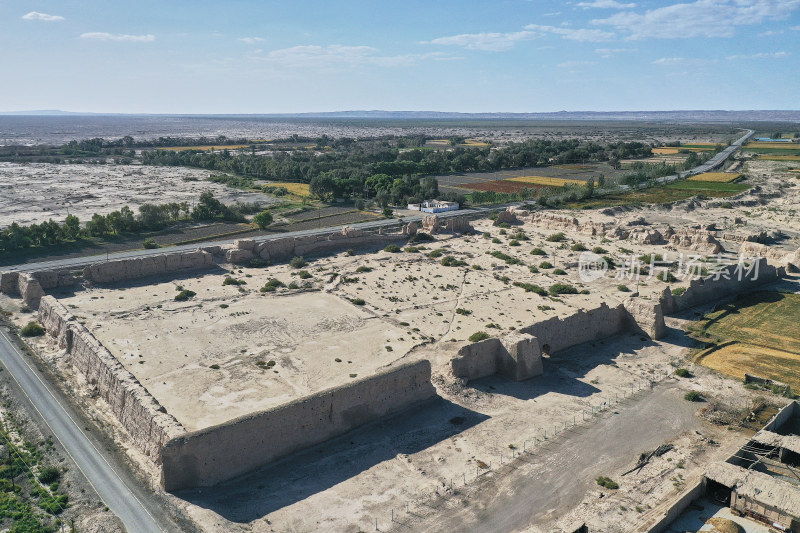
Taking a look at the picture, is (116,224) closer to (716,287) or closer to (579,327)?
(579,327)

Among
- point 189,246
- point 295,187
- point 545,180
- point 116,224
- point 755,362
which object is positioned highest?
point 545,180

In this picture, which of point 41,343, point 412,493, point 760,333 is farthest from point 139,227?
point 760,333

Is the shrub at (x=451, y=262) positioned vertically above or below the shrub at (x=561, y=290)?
above

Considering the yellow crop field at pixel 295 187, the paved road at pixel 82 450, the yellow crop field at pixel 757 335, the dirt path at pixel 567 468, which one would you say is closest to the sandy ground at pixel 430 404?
the dirt path at pixel 567 468

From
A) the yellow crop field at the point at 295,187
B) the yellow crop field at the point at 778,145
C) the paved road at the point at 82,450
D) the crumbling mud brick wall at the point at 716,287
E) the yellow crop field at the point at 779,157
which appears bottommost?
the paved road at the point at 82,450

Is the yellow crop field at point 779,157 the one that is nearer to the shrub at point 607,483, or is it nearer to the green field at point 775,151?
the green field at point 775,151

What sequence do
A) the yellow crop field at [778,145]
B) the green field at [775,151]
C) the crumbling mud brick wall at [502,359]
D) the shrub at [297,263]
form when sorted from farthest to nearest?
the yellow crop field at [778,145] < the green field at [775,151] < the shrub at [297,263] < the crumbling mud brick wall at [502,359]

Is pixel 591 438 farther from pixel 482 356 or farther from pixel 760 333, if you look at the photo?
pixel 760 333

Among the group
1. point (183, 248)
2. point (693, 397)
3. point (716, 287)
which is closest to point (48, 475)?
point (693, 397)

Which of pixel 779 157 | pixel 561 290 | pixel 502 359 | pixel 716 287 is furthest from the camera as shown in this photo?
pixel 779 157
